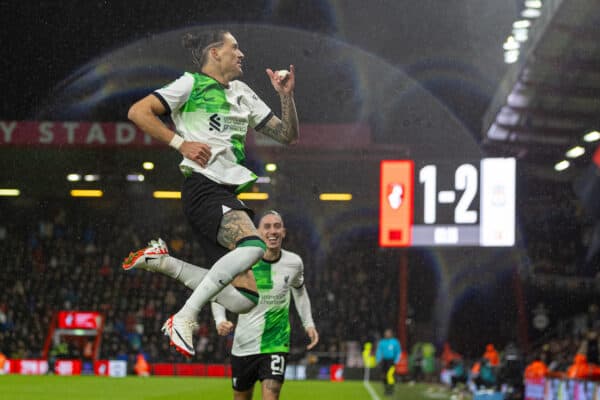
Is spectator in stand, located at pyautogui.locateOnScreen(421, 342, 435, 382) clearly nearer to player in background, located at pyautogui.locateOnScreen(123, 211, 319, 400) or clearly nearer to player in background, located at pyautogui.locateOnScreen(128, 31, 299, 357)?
player in background, located at pyautogui.locateOnScreen(123, 211, 319, 400)

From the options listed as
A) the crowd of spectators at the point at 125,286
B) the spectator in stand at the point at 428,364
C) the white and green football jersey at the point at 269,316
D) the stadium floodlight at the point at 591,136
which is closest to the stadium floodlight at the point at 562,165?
the stadium floodlight at the point at 591,136

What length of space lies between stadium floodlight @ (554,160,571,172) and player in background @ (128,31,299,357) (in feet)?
91.8

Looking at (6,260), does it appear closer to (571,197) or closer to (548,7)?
(571,197)

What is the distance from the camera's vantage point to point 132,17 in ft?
83.1

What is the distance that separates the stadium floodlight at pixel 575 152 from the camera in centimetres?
3095

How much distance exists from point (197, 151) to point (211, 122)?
0.29m

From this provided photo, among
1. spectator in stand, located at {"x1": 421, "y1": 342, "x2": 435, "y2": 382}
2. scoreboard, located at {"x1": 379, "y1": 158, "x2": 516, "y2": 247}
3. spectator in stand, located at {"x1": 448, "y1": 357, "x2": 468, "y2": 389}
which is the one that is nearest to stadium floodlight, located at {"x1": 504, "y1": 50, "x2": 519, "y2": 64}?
scoreboard, located at {"x1": 379, "y1": 158, "x2": 516, "y2": 247}

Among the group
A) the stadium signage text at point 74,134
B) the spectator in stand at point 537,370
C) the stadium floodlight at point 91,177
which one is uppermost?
the stadium signage text at point 74,134

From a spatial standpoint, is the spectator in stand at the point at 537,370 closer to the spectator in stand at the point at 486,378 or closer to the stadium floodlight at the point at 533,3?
the spectator in stand at the point at 486,378

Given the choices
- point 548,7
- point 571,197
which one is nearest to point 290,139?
point 548,7

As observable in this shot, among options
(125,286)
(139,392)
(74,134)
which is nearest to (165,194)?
(125,286)

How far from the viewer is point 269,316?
9.23 meters

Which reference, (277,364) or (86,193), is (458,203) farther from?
(86,193)

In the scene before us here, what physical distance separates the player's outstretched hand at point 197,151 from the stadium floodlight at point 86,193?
35.4m
